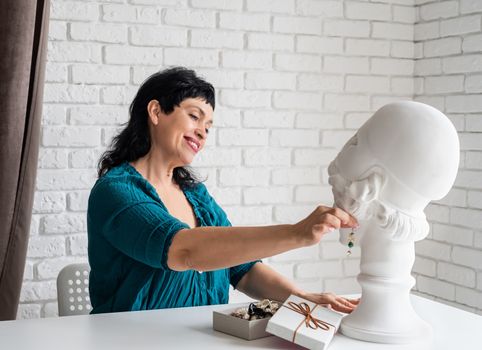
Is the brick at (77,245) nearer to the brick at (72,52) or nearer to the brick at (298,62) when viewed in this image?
the brick at (72,52)

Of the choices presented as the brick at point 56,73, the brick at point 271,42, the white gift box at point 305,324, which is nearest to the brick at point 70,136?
the brick at point 56,73

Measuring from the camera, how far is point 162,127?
218cm

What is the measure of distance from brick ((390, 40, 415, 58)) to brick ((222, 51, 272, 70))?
24.6 inches

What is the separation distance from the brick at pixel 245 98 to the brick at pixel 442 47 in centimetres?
78

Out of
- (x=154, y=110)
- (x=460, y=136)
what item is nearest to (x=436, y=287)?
(x=460, y=136)

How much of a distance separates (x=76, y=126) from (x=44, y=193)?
0.27m

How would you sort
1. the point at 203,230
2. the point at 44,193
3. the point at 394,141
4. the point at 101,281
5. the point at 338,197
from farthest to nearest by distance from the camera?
the point at 44,193 < the point at 101,281 < the point at 203,230 < the point at 338,197 < the point at 394,141

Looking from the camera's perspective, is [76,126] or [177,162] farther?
[76,126]

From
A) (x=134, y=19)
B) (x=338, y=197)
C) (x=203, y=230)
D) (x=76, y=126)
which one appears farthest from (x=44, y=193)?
(x=338, y=197)

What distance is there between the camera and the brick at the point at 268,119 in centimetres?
313

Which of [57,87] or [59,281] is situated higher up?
[57,87]

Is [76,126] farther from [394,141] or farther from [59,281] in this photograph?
[394,141]

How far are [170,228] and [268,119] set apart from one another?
1.45 meters

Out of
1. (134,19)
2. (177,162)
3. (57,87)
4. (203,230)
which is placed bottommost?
Result: (203,230)
